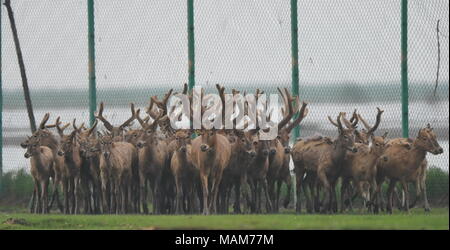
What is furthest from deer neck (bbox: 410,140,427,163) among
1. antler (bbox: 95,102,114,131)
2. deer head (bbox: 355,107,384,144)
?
antler (bbox: 95,102,114,131)

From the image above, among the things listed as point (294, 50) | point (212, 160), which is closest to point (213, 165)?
point (212, 160)

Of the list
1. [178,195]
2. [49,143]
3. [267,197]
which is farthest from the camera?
[49,143]

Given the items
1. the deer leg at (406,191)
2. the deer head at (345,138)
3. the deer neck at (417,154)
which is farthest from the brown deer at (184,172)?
the deer neck at (417,154)

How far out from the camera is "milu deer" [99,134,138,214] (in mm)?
22922

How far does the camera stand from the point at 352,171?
22.4 metres

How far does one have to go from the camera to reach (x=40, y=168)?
76.8ft

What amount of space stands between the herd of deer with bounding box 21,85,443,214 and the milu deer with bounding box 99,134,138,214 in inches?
0.7

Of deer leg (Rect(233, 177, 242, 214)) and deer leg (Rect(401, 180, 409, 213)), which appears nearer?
deer leg (Rect(401, 180, 409, 213))

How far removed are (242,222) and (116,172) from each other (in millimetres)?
5086

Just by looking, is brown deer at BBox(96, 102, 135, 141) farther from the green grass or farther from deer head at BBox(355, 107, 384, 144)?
deer head at BBox(355, 107, 384, 144)

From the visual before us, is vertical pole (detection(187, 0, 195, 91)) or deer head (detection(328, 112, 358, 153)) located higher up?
vertical pole (detection(187, 0, 195, 91))

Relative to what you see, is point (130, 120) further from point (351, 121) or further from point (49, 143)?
point (351, 121)
